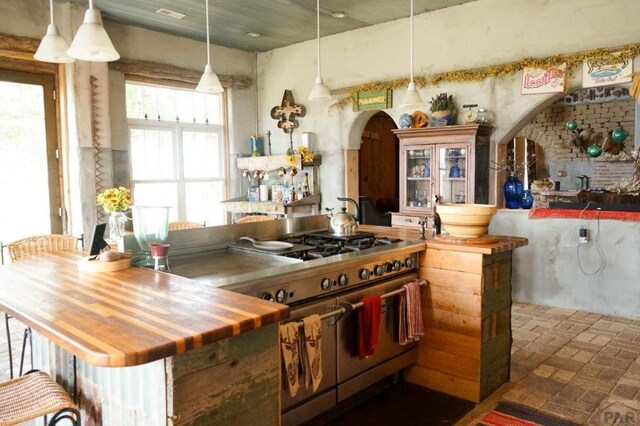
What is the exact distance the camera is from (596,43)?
16.6 ft

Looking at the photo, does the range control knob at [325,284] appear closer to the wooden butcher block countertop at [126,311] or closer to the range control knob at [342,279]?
the range control knob at [342,279]

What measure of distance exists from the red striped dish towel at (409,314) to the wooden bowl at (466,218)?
1.45 feet

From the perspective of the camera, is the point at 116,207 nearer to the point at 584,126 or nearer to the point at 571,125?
the point at 571,125

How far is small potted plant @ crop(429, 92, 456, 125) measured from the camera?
585cm

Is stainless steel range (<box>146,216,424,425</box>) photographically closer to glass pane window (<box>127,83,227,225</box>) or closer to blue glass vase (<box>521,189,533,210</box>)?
blue glass vase (<box>521,189,533,210</box>)

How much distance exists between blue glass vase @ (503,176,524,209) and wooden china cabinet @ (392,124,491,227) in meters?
0.24

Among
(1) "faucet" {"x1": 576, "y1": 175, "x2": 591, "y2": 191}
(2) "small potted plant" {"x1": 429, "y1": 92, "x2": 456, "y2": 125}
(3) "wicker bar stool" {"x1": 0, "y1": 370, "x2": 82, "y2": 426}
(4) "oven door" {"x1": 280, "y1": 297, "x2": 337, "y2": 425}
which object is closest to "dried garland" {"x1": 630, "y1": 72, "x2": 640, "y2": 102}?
(2) "small potted plant" {"x1": 429, "y1": 92, "x2": 456, "y2": 125}

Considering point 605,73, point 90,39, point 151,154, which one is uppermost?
point 605,73

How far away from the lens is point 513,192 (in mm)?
5637

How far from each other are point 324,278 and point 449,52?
14.4ft

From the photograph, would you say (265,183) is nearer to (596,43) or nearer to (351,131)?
(351,131)

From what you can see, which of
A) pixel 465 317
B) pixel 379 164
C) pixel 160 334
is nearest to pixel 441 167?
pixel 465 317

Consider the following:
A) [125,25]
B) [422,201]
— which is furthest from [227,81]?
[422,201]

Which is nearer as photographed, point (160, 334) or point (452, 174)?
point (160, 334)
